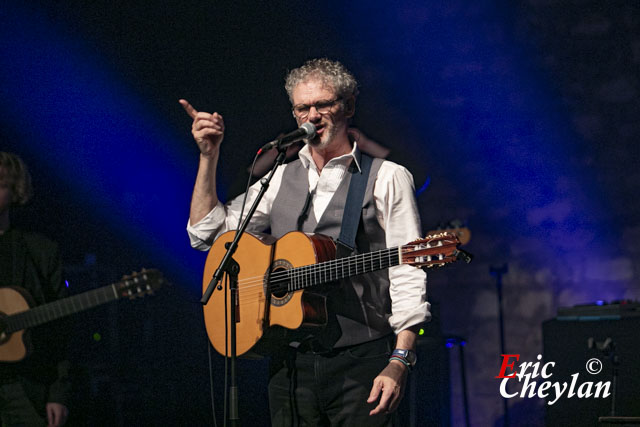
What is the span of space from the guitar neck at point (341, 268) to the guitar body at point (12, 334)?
4.68 feet

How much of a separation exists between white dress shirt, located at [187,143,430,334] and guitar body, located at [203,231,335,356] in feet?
0.49

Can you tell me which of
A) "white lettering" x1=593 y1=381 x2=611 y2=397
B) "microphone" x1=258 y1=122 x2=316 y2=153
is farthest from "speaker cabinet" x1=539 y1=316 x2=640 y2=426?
"microphone" x1=258 y1=122 x2=316 y2=153

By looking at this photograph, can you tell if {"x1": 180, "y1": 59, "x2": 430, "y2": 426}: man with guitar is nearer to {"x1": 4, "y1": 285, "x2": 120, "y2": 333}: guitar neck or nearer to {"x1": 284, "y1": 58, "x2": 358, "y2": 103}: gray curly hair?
{"x1": 284, "y1": 58, "x2": 358, "y2": 103}: gray curly hair

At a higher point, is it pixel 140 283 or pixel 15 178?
pixel 15 178

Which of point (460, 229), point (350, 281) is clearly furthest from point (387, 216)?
point (460, 229)

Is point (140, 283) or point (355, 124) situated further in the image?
point (355, 124)

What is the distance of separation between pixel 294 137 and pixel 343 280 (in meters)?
0.54

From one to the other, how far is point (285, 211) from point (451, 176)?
10.6 ft

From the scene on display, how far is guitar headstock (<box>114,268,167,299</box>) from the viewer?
2654mm

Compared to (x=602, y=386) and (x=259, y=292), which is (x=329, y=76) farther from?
(x=602, y=386)

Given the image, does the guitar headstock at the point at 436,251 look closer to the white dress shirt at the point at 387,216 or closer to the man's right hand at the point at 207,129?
the white dress shirt at the point at 387,216

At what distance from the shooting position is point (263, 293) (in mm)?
2312

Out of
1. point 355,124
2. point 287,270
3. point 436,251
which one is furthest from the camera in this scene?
point 355,124

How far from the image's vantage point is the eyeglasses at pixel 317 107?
247cm
